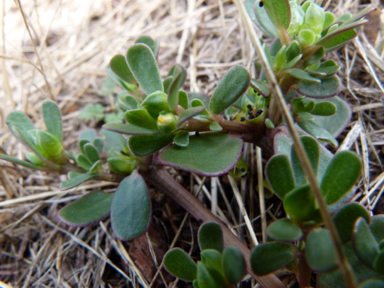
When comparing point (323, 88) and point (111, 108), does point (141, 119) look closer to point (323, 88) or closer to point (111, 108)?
point (323, 88)

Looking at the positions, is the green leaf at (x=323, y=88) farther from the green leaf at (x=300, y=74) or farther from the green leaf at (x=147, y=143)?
the green leaf at (x=147, y=143)

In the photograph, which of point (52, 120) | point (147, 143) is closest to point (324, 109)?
point (147, 143)

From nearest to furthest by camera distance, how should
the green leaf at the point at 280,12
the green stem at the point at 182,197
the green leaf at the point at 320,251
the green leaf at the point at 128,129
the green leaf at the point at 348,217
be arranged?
1. the green leaf at the point at 320,251
2. the green leaf at the point at 348,217
3. the green leaf at the point at 128,129
4. the green leaf at the point at 280,12
5. the green stem at the point at 182,197

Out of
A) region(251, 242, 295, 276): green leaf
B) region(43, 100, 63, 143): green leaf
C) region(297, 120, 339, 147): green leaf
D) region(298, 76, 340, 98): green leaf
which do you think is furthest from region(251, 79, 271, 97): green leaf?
region(43, 100, 63, 143): green leaf

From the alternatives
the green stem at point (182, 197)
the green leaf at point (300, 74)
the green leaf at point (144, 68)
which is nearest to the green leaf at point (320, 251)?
the green stem at point (182, 197)

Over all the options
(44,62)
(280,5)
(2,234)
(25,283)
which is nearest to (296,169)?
(280,5)

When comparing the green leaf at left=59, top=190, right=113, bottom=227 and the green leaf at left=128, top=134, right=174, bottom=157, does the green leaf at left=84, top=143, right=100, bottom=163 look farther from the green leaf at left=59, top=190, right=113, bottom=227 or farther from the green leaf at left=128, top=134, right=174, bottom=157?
the green leaf at left=128, top=134, right=174, bottom=157
